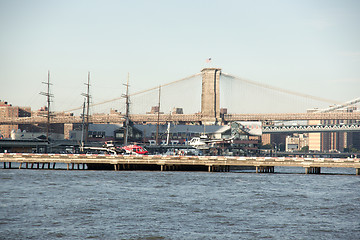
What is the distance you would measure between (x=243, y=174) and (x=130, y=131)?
9090 centimetres

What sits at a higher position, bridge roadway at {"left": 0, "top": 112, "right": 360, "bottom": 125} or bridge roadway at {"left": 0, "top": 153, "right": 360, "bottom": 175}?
bridge roadway at {"left": 0, "top": 112, "right": 360, "bottom": 125}

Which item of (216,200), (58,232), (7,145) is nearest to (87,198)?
(216,200)

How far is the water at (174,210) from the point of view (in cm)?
3684

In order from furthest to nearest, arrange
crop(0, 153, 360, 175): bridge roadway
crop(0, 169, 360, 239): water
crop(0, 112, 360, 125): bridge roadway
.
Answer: crop(0, 112, 360, 125): bridge roadway < crop(0, 153, 360, 175): bridge roadway < crop(0, 169, 360, 239): water

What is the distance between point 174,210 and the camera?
151 feet

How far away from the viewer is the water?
36844 millimetres

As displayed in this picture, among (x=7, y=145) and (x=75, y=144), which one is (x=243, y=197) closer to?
(x=7, y=145)

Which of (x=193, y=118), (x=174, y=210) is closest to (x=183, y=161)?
(x=174, y=210)

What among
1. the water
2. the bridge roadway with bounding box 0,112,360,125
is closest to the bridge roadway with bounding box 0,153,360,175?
the water

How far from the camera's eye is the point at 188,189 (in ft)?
205

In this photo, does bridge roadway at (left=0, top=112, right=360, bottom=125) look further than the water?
Yes

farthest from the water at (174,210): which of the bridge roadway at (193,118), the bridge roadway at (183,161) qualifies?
the bridge roadway at (193,118)

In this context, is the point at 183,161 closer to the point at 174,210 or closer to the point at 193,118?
the point at 174,210

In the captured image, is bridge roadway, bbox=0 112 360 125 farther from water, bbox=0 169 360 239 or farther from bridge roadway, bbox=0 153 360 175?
water, bbox=0 169 360 239
